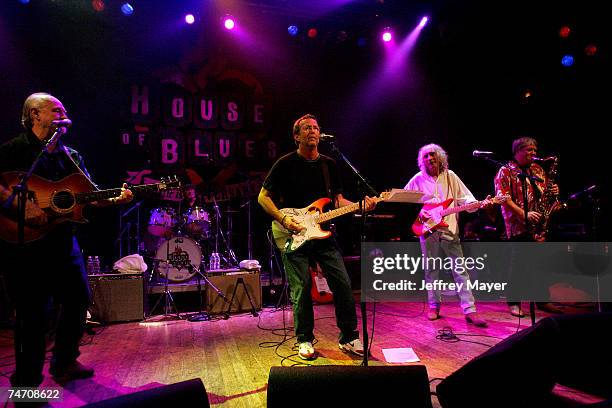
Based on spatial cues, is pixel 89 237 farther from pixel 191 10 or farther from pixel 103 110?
pixel 191 10

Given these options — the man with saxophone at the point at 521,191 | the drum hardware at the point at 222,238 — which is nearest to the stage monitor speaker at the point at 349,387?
the man with saxophone at the point at 521,191

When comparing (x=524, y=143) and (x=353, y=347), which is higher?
(x=524, y=143)

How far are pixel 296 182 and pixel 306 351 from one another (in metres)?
1.67

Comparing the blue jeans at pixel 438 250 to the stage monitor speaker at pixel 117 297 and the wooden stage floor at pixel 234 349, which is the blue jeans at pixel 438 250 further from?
the stage monitor speaker at pixel 117 297

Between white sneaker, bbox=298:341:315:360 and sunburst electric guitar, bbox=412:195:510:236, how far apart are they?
2504mm

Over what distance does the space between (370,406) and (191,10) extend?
7.96m

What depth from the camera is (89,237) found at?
712cm

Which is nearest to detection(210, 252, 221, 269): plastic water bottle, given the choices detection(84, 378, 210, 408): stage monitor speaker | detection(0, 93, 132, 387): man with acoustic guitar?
detection(0, 93, 132, 387): man with acoustic guitar

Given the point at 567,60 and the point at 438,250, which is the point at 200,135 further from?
the point at 567,60

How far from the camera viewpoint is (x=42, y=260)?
10.3 ft

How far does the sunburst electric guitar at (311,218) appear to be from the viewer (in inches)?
150

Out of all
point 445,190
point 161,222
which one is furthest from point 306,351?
point 161,222

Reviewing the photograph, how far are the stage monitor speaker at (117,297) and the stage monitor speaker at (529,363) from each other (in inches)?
201

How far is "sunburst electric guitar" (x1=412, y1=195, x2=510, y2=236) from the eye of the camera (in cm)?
514
